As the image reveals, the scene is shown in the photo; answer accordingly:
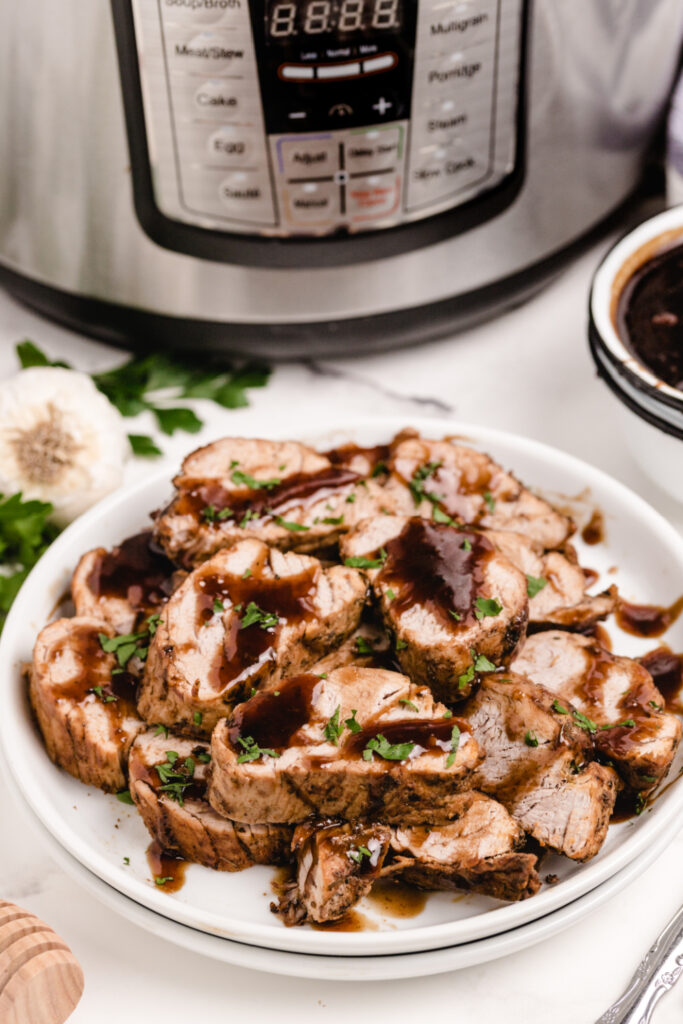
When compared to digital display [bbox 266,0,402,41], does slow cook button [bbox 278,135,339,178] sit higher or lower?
lower

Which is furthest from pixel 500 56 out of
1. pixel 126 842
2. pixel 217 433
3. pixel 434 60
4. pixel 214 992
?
pixel 214 992

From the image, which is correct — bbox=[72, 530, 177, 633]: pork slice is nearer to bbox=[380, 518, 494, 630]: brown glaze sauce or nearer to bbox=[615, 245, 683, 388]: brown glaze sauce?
bbox=[380, 518, 494, 630]: brown glaze sauce

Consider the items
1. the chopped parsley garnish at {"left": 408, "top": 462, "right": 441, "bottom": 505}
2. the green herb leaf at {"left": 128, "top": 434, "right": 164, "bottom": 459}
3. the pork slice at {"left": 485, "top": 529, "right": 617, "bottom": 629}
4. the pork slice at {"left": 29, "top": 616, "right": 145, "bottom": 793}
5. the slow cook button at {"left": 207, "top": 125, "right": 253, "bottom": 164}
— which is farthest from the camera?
the green herb leaf at {"left": 128, "top": 434, "right": 164, "bottom": 459}

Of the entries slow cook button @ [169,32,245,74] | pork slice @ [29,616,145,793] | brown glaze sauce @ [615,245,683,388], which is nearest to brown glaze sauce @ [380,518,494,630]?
pork slice @ [29,616,145,793]

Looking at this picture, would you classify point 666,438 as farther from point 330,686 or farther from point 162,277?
point 162,277

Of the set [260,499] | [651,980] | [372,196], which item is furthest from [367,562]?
[372,196]

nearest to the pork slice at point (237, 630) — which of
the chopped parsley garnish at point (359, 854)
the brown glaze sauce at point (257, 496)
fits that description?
the brown glaze sauce at point (257, 496)
